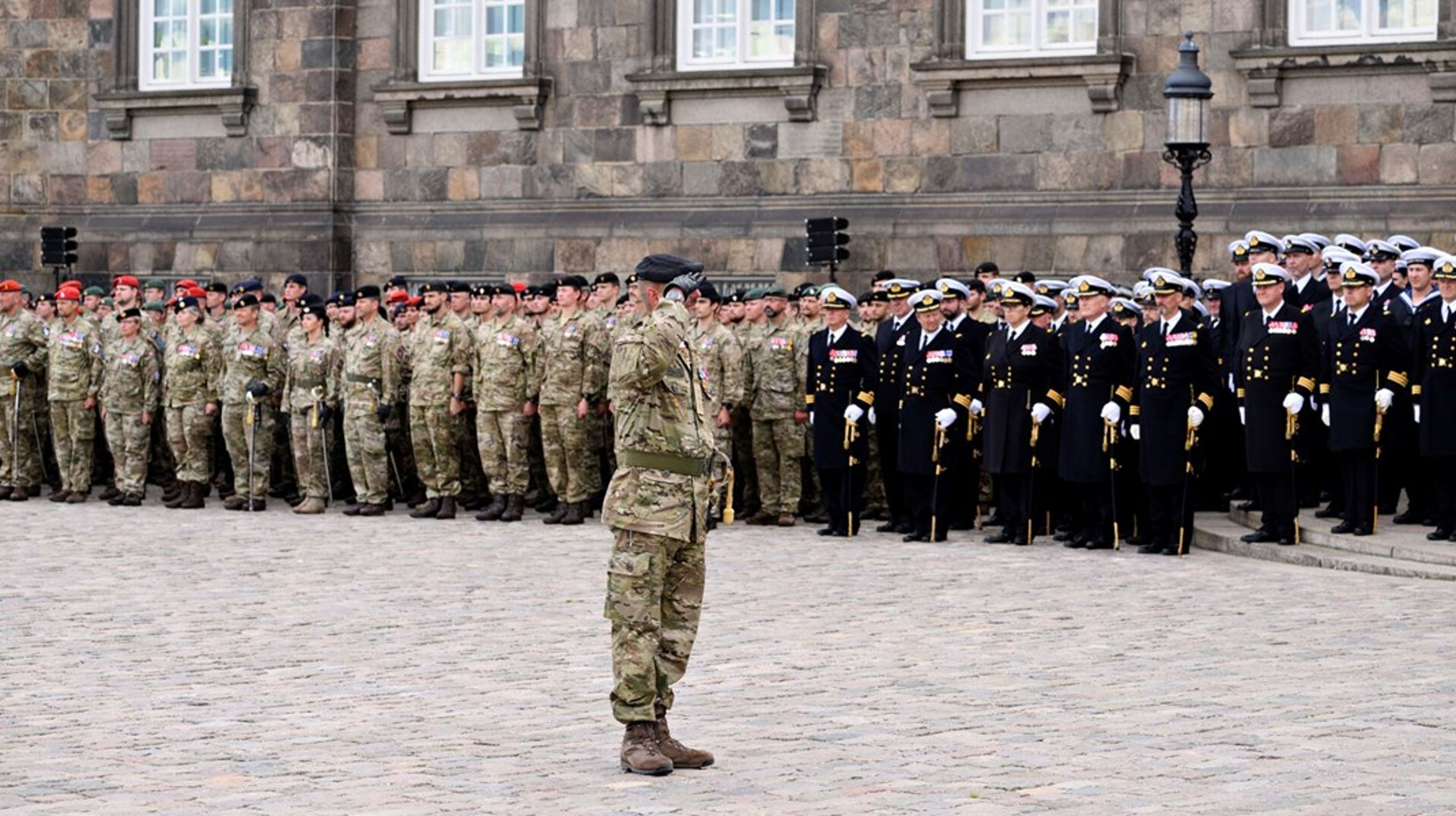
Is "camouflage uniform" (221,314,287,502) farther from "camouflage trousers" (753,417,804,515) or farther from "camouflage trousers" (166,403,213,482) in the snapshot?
"camouflage trousers" (753,417,804,515)

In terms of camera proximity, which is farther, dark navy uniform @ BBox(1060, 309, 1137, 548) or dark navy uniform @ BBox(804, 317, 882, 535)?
dark navy uniform @ BBox(804, 317, 882, 535)

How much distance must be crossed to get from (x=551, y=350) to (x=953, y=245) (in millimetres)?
5377

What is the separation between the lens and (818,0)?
2462 centimetres

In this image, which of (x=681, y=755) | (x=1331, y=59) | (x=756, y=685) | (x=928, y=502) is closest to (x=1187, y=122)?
(x=1331, y=59)

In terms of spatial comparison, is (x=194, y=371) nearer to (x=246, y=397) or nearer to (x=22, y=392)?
(x=246, y=397)

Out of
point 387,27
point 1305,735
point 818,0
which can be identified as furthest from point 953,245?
point 1305,735

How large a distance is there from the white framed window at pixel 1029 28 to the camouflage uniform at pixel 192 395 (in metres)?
7.65

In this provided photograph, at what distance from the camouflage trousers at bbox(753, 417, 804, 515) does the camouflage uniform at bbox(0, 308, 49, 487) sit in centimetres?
710

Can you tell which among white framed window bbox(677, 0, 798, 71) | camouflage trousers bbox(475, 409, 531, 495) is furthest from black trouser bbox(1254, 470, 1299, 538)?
white framed window bbox(677, 0, 798, 71)

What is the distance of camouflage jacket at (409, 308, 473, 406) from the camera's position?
67.3 feet

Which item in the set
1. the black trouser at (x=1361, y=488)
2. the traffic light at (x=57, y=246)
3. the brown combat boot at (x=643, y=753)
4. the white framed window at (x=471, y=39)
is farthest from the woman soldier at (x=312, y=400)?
the brown combat boot at (x=643, y=753)

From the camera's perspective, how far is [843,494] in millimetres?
18625

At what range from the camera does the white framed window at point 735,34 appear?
82.3 ft

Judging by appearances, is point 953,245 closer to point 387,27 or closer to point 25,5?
point 387,27
